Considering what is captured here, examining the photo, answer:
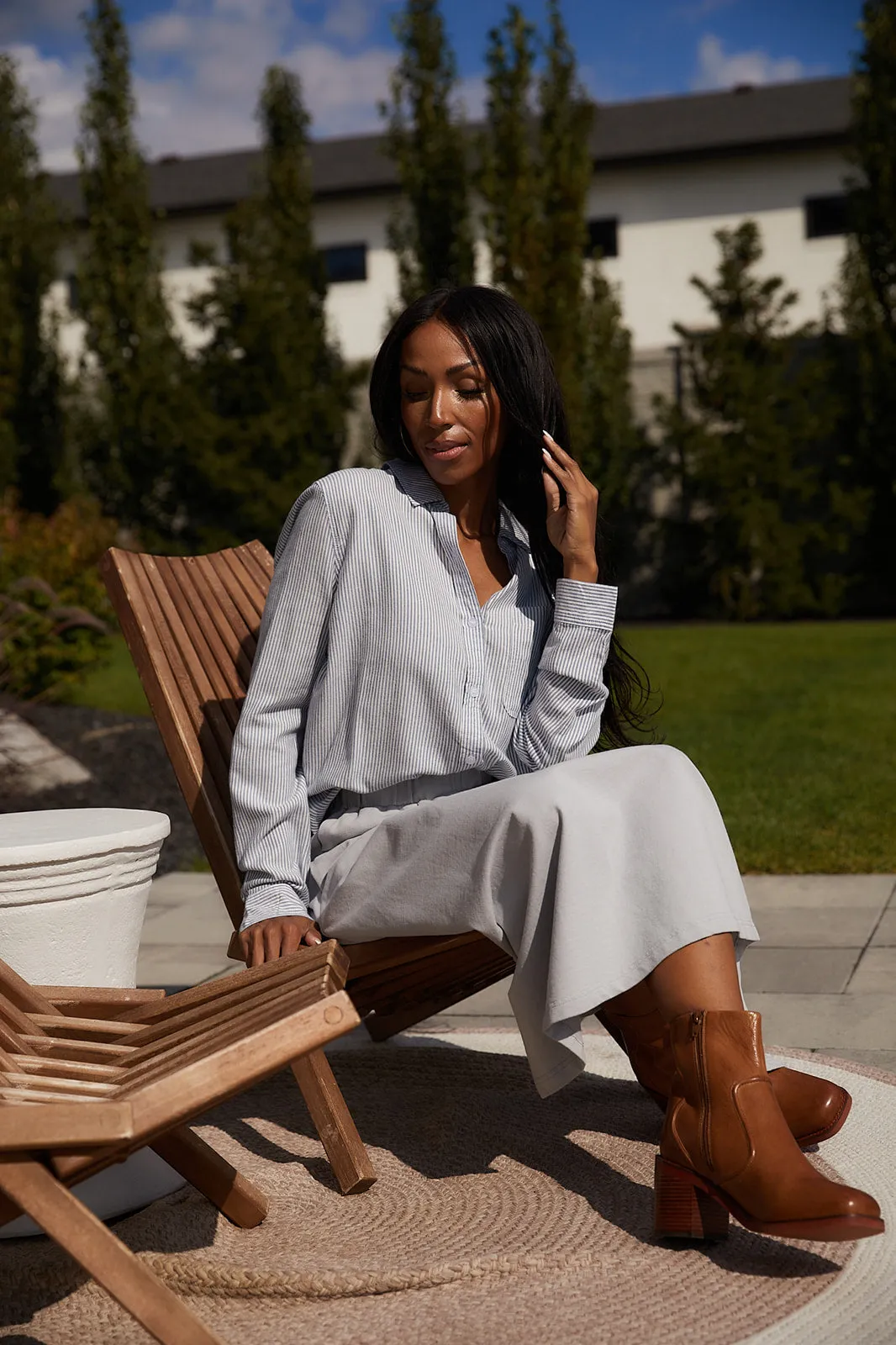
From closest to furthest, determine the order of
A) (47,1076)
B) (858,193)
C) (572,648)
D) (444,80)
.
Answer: (47,1076) < (572,648) < (858,193) < (444,80)

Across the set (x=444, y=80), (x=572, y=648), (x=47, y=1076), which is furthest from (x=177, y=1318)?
(x=444, y=80)

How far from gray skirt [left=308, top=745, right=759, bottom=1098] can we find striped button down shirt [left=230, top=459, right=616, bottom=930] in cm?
19

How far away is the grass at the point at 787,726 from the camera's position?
5.47m

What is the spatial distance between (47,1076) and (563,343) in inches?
556

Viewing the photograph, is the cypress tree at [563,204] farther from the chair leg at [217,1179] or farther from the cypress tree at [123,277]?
the chair leg at [217,1179]

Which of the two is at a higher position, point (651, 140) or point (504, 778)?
point (651, 140)

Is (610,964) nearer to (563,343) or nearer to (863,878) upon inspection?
(863,878)

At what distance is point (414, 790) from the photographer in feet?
8.80

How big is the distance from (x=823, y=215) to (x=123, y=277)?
1187 centimetres

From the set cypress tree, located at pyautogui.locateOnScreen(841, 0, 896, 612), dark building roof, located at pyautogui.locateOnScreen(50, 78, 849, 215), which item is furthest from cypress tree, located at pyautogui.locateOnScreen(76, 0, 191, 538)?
cypress tree, located at pyautogui.locateOnScreen(841, 0, 896, 612)

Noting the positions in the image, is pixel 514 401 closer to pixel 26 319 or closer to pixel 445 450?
pixel 445 450

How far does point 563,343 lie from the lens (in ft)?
50.8

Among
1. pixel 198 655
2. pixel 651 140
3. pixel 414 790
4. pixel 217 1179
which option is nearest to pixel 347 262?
pixel 651 140

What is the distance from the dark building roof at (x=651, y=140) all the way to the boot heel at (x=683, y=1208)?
75.8ft
